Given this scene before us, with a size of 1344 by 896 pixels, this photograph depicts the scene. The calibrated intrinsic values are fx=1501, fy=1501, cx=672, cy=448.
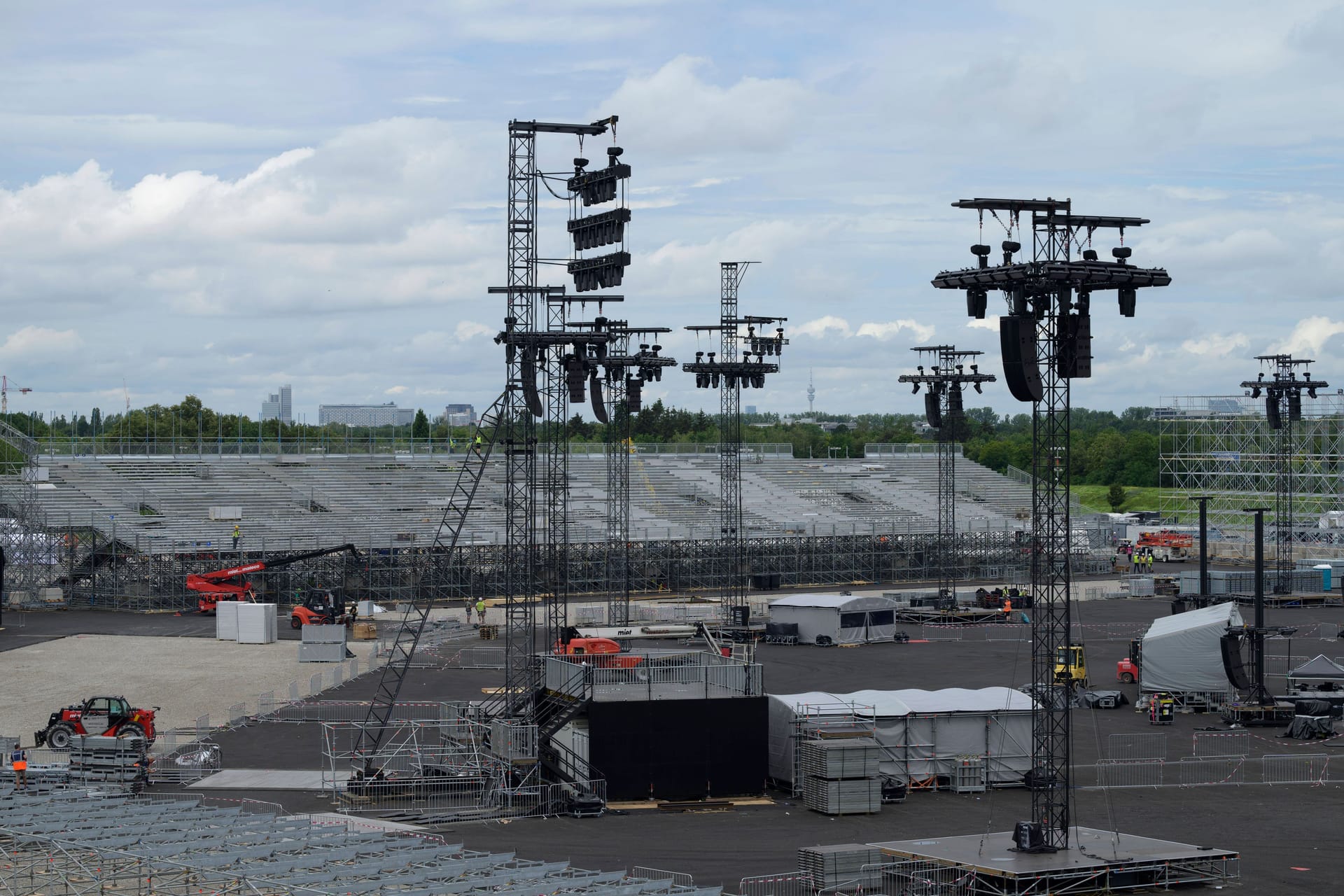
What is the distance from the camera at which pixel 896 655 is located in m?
63.7

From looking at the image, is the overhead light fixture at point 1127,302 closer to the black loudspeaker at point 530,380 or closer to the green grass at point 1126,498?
the black loudspeaker at point 530,380

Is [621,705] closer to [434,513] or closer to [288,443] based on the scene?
[434,513]

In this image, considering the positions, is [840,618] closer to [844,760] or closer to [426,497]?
[844,760]

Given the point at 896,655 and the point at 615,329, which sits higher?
the point at 615,329

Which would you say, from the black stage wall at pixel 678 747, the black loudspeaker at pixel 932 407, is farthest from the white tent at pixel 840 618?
the black stage wall at pixel 678 747

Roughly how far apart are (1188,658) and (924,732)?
1587cm

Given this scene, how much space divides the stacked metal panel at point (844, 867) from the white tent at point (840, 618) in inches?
1627

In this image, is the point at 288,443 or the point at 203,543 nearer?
the point at 203,543

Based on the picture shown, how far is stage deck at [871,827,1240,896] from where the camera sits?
2675 centimetres

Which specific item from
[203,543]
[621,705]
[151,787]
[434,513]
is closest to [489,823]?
[621,705]

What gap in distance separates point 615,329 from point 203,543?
31.4 m

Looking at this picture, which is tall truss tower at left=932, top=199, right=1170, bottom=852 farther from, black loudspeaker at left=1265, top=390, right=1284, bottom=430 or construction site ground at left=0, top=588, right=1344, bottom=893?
black loudspeaker at left=1265, top=390, right=1284, bottom=430

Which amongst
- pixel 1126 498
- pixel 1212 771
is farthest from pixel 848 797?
pixel 1126 498

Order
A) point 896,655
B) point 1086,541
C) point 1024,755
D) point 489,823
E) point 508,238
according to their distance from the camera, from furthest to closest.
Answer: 1. point 1086,541
2. point 896,655
3. point 508,238
4. point 1024,755
5. point 489,823
